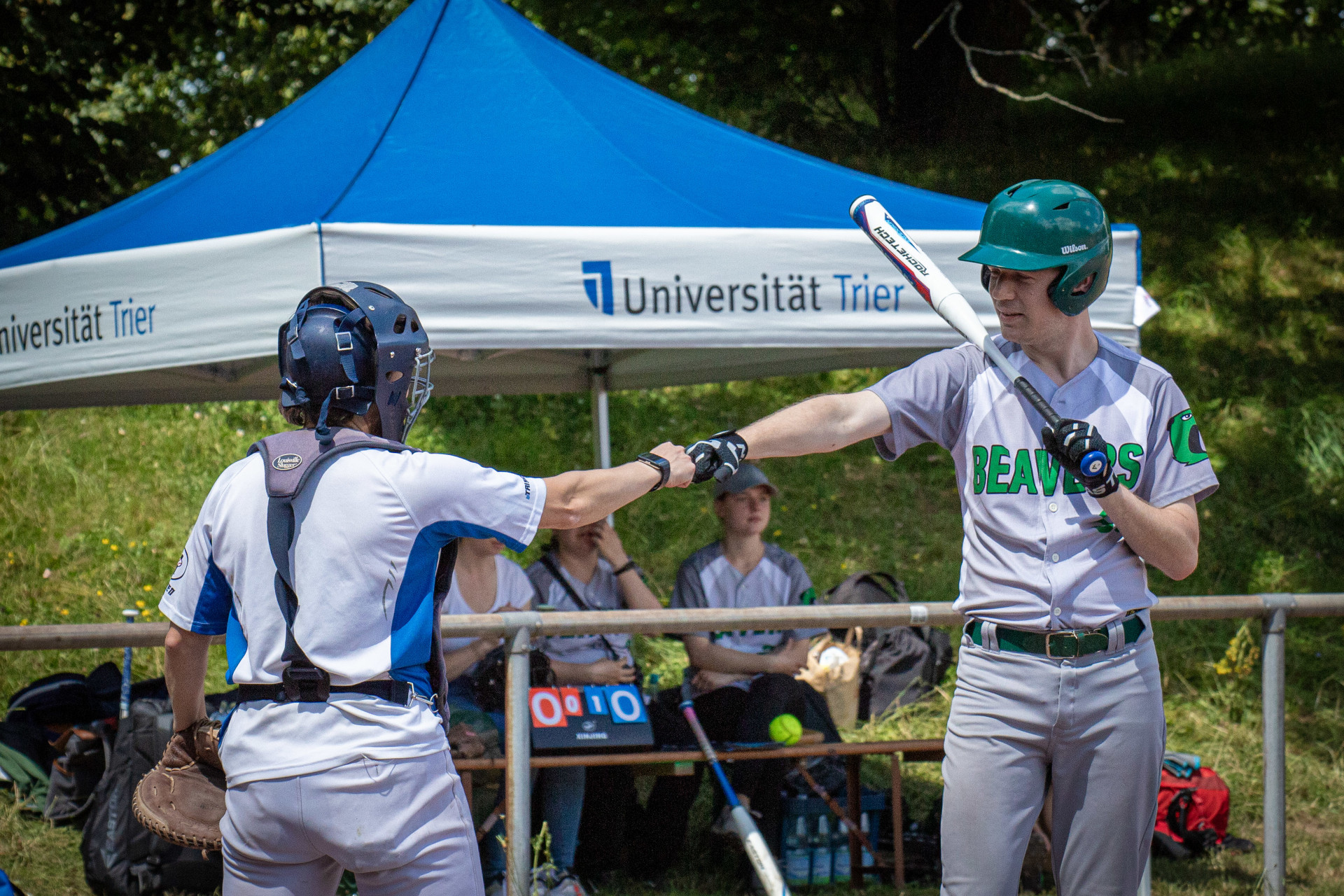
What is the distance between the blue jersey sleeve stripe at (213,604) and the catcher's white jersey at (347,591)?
58 mm

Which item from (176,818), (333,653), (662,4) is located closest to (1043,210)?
(333,653)

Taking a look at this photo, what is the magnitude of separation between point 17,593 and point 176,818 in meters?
6.58

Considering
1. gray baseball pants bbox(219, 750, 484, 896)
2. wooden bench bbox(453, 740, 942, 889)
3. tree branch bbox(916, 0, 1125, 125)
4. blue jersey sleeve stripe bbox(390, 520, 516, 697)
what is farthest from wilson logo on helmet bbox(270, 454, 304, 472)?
tree branch bbox(916, 0, 1125, 125)

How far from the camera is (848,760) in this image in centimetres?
506

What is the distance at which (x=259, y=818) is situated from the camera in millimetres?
2305

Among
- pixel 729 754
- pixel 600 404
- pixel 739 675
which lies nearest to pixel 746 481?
pixel 739 675

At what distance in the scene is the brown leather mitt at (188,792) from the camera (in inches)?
105

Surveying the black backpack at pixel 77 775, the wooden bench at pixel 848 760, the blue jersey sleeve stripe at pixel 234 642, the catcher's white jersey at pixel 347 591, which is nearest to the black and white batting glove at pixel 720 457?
the catcher's white jersey at pixel 347 591

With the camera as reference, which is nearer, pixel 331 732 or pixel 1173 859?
pixel 331 732

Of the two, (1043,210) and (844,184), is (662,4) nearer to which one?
(844,184)

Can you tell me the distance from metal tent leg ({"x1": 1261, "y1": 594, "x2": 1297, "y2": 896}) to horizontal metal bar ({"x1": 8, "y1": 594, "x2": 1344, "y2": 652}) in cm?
5

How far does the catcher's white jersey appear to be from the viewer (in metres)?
2.28

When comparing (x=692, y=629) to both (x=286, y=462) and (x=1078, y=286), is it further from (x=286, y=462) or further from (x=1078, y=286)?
(x=286, y=462)

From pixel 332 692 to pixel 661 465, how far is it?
92 centimetres
